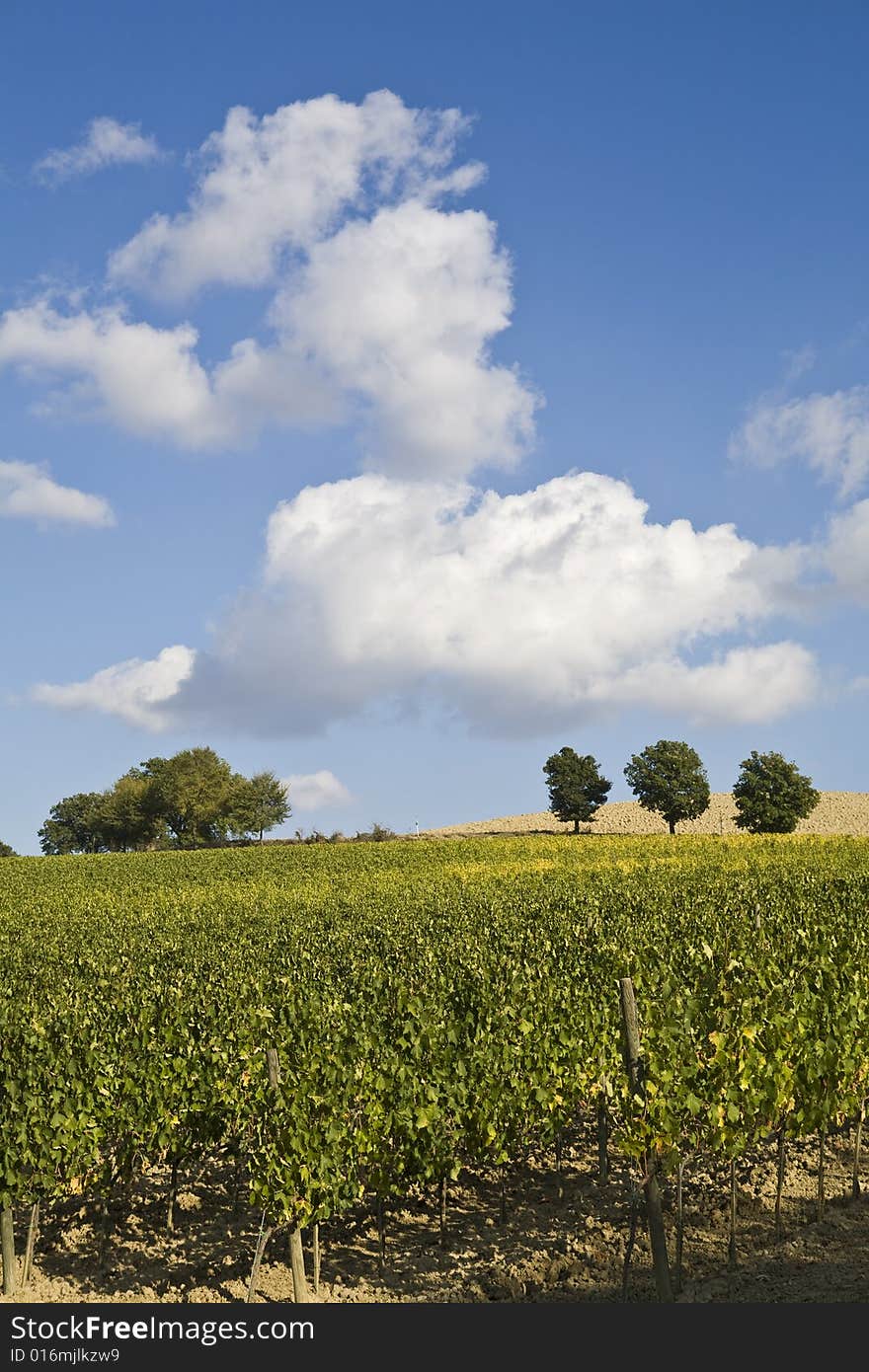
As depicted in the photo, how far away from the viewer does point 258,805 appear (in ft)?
367

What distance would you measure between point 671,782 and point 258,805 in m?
49.8

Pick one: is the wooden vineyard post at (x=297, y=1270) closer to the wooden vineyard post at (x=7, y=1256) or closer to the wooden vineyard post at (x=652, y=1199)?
the wooden vineyard post at (x=7, y=1256)

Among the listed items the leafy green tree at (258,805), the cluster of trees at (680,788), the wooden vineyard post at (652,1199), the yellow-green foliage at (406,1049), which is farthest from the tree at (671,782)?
the wooden vineyard post at (652,1199)

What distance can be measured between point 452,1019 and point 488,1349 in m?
4.99

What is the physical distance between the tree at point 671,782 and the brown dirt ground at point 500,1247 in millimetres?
77755

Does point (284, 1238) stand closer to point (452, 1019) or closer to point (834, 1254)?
point (452, 1019)

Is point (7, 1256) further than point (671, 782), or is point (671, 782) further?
point (671, 782)

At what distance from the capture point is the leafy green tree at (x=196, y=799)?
106188 millimetres

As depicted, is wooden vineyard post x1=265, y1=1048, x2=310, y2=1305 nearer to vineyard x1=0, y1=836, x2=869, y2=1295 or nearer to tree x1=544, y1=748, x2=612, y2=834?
vineyard x1=0, y1=836, x2=869, y2=1295

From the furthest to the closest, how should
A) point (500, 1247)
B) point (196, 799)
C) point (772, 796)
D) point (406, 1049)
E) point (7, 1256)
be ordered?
point (196, 799), point (772, 796), point (406, 1049), point (500, 1247), point (7, 1256)

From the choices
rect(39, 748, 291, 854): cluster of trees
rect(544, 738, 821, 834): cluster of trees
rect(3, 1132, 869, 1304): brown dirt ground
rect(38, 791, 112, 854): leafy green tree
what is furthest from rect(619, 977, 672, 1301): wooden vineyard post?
rect(38, 791, 112, 854): leafy green tree

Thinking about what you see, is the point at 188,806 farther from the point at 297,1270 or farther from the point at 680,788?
the point at 297,1270

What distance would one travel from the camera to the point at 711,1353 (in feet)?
21.8

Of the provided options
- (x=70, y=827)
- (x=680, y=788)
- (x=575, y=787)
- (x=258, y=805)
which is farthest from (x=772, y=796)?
(x=70, y=827)
